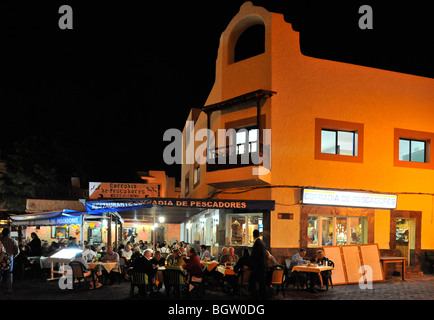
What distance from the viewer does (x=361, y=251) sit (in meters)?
16.0

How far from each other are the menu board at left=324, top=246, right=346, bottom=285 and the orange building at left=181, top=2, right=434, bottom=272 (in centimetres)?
181

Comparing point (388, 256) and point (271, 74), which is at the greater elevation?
point (271, 74)

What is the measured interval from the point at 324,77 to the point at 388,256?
770 centimetres

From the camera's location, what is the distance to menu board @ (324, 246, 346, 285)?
15102 mm

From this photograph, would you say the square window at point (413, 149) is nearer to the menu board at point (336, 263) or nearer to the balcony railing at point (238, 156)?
the menu board at point (336, 263)

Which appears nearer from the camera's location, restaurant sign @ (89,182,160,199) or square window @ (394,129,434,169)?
square window @ (394,129,434,169)

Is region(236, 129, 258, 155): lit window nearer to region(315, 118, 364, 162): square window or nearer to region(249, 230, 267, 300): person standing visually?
region(315, 118, 364, 162): square window

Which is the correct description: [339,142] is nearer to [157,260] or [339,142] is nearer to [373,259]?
[373,259]

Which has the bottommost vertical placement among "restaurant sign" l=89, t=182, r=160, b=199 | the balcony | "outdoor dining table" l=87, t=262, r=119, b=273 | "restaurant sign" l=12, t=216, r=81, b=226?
"outdoor dining table" l=87, t=262, r=119, b=273

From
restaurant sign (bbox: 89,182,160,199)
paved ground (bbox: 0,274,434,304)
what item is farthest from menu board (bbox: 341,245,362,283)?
restaurant sign (bbox: 89,182,160,199)
